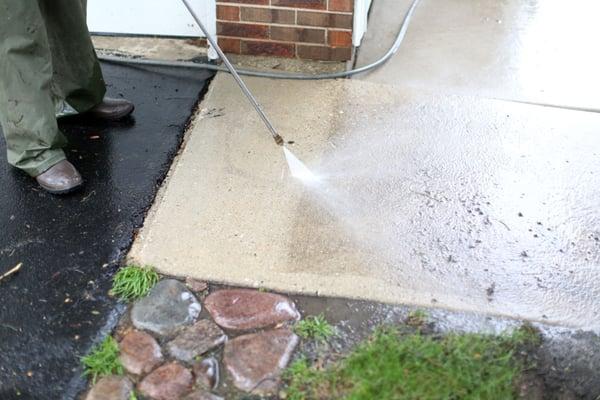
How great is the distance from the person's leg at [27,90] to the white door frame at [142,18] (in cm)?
125

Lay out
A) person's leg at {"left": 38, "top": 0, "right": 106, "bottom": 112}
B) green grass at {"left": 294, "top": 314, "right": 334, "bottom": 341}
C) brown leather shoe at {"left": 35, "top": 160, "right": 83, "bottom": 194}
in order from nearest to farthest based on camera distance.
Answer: green grass at {"left": 294, "top": 314, "right": 334, "bottom": 341}
brown leather shoe at {"left": 35, "top": 160, "right": 83, "bottom": 194}
person's leg at {"left": 38, "top": 0, "right": 106, "bottom": 112}

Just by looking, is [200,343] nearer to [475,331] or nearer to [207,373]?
[207,373]

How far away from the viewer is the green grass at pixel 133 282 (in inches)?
91.9

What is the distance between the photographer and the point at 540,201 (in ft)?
9.11

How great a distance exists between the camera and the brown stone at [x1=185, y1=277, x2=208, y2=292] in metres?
2.35

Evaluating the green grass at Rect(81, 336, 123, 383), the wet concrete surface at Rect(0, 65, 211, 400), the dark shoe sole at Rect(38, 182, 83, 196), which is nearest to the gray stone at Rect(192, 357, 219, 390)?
the green grass at Rect(81, 336, 123, 383)

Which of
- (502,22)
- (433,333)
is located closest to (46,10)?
(433,333)

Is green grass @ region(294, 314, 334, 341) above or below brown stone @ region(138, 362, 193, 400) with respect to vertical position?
above

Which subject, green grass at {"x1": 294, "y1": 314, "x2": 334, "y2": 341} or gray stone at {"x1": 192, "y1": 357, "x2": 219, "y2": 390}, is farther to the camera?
green grass at {"x1": 294, "y1": 314, "x2": 334, "y2": 341}

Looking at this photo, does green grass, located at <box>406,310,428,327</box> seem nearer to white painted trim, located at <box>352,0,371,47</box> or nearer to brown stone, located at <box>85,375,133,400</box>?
brown stone, located at <box>85,375,133,400</box>

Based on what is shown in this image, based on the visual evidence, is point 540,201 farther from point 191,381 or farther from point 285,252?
point 191,381

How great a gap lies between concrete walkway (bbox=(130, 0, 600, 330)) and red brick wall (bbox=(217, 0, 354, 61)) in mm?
242

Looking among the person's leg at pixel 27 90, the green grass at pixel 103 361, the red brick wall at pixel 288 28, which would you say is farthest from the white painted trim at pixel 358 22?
the green grass at pixel 103 361

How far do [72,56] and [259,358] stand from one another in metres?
1.73
